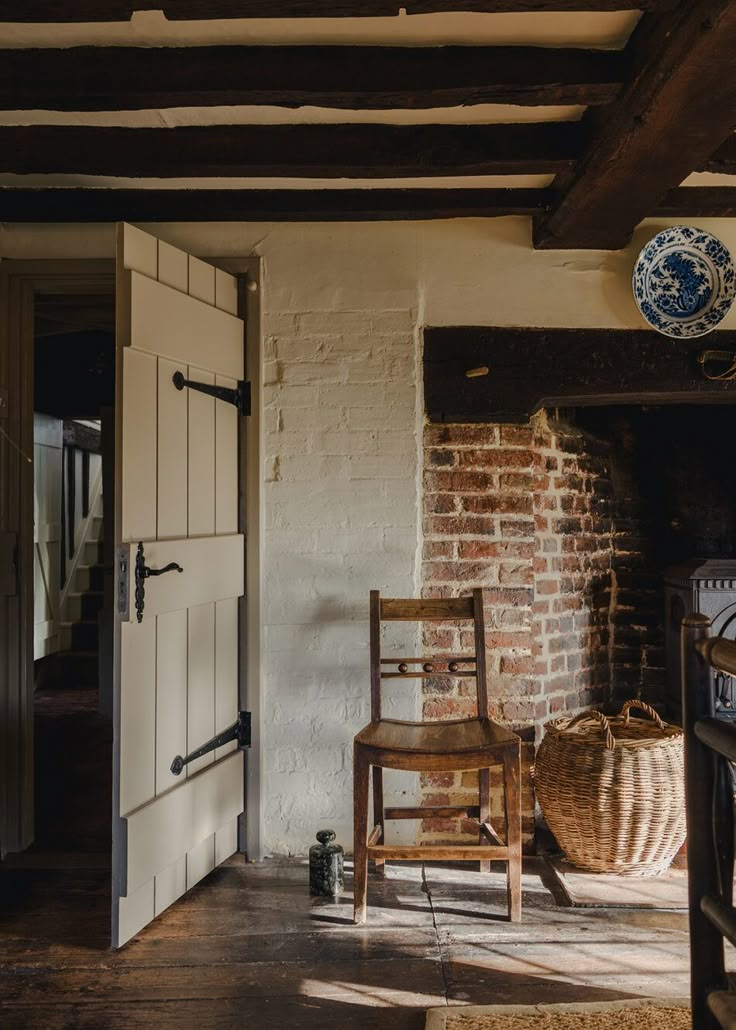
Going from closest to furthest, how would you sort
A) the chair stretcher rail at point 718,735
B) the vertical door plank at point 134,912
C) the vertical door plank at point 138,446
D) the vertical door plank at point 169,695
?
the chair stretcher rail at point 718,735 → the vertical door plank at point 134,912 → the vertical door plank at point 138,446 → the vertical door plank at point 169,695

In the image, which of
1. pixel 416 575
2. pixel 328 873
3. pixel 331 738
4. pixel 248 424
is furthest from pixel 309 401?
pixel 328 873

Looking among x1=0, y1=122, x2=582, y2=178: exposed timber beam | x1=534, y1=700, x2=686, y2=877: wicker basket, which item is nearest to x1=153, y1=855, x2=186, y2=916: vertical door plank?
x1=534, y1=700, x2=686, y2=877: wicker basket

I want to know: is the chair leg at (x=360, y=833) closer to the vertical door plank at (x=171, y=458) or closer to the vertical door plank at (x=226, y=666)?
the vertical door plank at (x=226, y=666)

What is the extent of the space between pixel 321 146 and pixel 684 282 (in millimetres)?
1397

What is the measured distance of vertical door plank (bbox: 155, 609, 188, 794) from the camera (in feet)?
7.89

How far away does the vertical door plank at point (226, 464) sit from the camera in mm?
2750

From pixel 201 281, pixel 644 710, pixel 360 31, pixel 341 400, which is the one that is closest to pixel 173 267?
pixel 201 281

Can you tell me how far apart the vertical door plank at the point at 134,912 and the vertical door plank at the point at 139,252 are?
1823 mm

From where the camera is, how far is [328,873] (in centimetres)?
250

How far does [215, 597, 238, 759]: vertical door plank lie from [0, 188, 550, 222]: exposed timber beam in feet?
4.53

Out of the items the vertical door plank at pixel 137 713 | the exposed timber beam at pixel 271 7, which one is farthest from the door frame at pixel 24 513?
the exposed timber beam at pixel 271 7

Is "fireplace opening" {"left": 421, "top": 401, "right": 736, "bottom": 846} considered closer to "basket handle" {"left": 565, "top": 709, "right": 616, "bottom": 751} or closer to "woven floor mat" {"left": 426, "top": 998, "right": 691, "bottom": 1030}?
"basket handle" {"left": 565, "top": 709, "right": 616, "bottom": 751}

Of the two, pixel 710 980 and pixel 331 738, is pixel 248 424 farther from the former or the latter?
pixel 710 980

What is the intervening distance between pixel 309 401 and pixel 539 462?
913 mm
